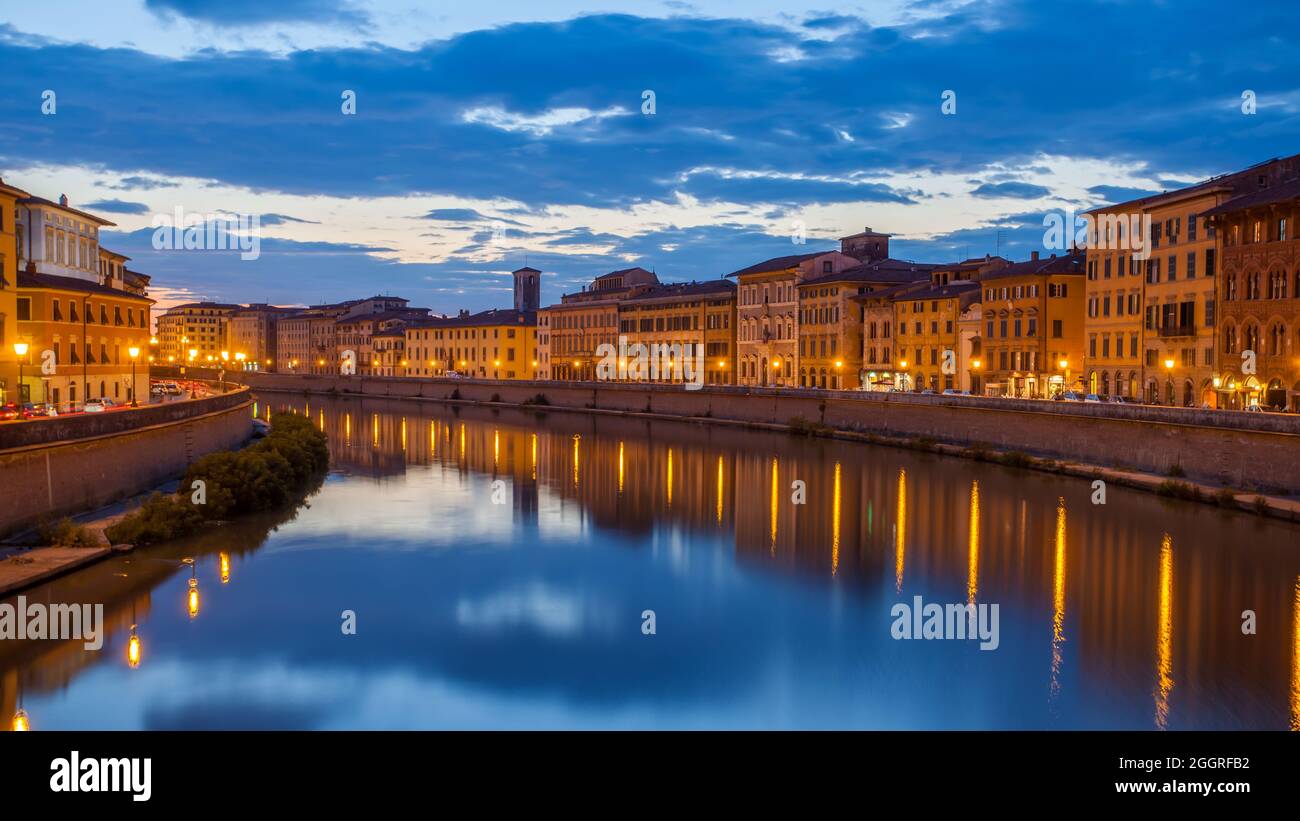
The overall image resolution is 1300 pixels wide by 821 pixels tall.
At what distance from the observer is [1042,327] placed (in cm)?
6028

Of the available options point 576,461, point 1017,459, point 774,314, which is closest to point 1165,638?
point 1017,459

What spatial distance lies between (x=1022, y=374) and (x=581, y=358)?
54.1m

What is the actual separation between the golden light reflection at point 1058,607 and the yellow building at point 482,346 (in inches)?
3523

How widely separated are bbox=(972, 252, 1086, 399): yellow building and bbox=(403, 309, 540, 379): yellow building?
63394 mm

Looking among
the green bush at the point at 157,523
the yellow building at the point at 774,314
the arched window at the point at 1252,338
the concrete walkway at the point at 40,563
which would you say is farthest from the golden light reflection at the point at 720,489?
the yellow building at the point at 774,314

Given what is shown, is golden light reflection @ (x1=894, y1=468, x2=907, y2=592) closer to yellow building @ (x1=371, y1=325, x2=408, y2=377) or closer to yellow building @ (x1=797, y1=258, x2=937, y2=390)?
yellow building @ (x1=797, y1=258, x2=937, y2=390)

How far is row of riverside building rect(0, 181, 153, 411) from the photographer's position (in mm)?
41844

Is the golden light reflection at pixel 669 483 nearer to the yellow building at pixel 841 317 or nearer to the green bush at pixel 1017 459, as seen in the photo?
the green bush at pixel 1017 459

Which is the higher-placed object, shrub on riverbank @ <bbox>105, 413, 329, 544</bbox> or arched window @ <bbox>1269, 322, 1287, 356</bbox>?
arched window @ <bbox>1269, 322, 1287, 356</bbox>

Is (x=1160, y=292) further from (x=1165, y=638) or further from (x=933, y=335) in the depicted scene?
(x=1165, y=638)

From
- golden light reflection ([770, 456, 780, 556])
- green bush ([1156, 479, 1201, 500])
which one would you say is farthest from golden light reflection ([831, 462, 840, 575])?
green bush ([1156, 479, 1201, 500])
